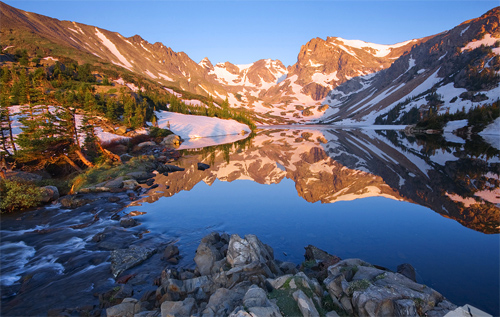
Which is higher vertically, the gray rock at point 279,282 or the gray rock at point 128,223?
the gray rock at point 279,282

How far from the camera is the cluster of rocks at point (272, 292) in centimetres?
629

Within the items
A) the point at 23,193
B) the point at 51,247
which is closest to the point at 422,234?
the point at 51,247

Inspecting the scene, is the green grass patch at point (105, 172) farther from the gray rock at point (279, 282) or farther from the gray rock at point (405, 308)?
the gray rock at point (405, 308)

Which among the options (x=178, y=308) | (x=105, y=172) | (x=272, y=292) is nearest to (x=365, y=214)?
(x=272, y=292)

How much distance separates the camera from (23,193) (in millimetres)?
19344

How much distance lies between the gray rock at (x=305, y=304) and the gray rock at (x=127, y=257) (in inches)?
340

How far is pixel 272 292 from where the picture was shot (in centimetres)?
738

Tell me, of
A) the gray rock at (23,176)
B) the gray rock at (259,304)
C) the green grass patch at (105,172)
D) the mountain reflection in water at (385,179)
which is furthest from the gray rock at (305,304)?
the gray rock at (23,176)

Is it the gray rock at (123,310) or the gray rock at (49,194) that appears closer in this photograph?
the gray rock at (123,310)

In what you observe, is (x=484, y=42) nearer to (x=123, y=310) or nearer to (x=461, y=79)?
(x=461, y=79)

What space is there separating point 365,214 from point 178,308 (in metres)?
14.8

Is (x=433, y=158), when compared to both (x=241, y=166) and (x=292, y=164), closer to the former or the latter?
(x=292, y=164)

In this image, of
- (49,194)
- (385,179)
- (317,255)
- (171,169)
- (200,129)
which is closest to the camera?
(317,255)

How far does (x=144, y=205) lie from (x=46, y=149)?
14148 millimetres
